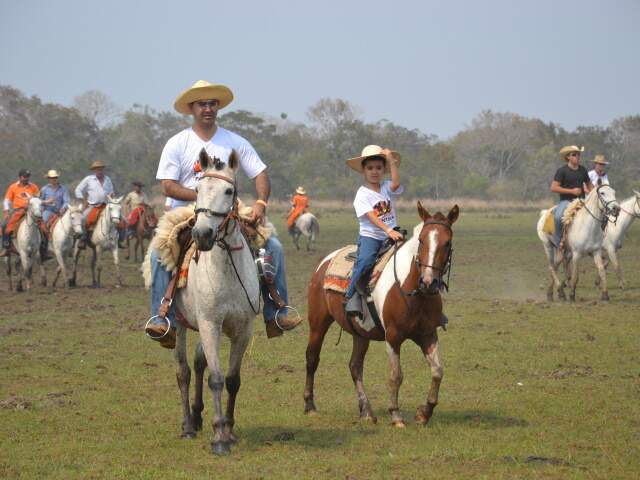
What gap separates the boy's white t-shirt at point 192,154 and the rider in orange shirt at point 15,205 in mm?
13851

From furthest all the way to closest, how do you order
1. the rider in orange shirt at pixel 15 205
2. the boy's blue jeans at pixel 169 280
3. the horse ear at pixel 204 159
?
1. the rider in orange shirt at pixel 15 205
2. the boy's blue jeans at pixel 169 280
3. the horse ear at pixel 204 159

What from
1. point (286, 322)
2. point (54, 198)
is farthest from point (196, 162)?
point (54, 198)

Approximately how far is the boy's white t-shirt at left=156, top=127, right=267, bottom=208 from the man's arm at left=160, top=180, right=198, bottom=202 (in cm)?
5

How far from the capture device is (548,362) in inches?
470

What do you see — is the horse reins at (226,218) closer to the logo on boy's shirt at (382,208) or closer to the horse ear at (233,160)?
the horse ear at (233,160)

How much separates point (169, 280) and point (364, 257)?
1.85 metres

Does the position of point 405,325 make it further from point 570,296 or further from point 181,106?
point 570,296

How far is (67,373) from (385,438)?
16.3 ft

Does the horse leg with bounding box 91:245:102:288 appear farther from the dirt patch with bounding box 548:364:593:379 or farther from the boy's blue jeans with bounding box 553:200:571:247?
the dirt patch with bounding box 548:364:593:379

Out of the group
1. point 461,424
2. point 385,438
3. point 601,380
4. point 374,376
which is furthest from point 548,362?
point 385,438

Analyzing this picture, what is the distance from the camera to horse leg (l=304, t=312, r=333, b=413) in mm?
9359

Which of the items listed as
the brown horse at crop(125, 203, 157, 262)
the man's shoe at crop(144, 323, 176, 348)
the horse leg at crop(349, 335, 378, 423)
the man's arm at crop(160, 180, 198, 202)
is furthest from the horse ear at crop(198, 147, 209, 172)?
the brown horse at crop(125, 203, 157, 262)

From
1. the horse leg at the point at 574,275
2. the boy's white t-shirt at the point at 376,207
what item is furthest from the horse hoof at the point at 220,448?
the horse leg at the point at 574,275

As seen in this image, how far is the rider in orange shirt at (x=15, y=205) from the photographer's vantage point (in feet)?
70.2
